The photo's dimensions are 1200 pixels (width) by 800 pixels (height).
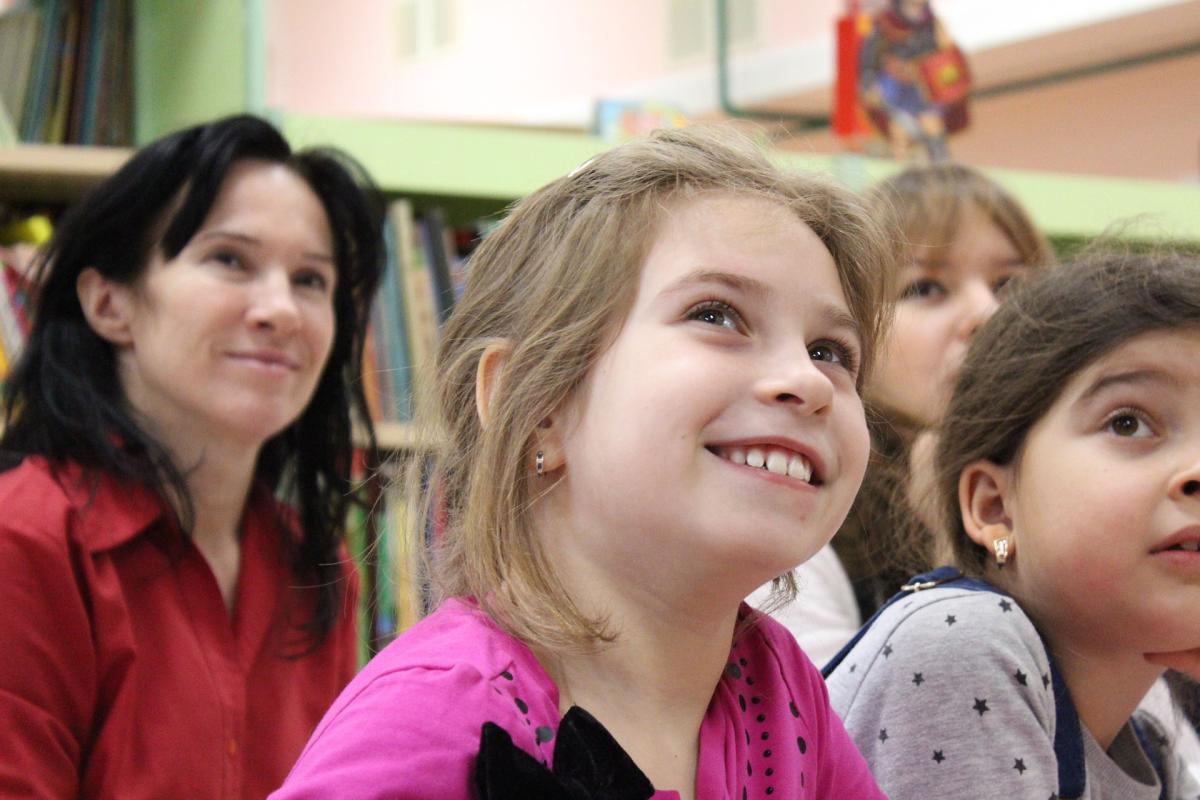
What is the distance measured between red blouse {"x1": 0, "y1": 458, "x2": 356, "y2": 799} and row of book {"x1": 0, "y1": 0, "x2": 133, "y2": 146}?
2.93ft

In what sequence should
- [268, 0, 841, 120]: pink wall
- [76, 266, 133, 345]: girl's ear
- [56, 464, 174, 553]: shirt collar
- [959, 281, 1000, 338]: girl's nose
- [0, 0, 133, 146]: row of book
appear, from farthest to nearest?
[268, 0, 841, 120]: pink wall
[0, 0, 133, 146]: row of book
[959, 281, 1000, 338]: girl's nose
[76, 266, 133, 345]: girl's ear
[56, 464, 174, 553]: shirt collar

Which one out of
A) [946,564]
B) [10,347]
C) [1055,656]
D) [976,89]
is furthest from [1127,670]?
[976,89]

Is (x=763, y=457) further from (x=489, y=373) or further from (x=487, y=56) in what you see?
(x=487, y=56)

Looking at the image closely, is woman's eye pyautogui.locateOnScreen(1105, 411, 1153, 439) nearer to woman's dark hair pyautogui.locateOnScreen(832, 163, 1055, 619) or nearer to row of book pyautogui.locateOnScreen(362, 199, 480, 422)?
woman's dark hair pyautogui.locateOnScreen(832, 163, 1055, 619)

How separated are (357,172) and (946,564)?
0.98 m

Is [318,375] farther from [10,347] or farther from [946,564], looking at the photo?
[946,564]

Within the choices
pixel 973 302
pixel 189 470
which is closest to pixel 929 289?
pixel 973 302

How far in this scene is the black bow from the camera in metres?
0.64

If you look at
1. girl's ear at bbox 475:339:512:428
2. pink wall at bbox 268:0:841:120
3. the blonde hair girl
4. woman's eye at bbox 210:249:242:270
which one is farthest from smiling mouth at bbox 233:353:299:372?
pink wall at bbox 268:0:841:120

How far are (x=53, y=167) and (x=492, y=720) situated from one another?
151 centimetres

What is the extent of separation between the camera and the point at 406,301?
2.17 meters

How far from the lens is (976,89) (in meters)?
3.79

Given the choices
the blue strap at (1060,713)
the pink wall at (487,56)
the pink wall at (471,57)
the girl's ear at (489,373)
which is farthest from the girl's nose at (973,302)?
the pink wall at (471,57)

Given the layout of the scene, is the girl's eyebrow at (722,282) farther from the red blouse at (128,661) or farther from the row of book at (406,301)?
the row of book at (406,301)
